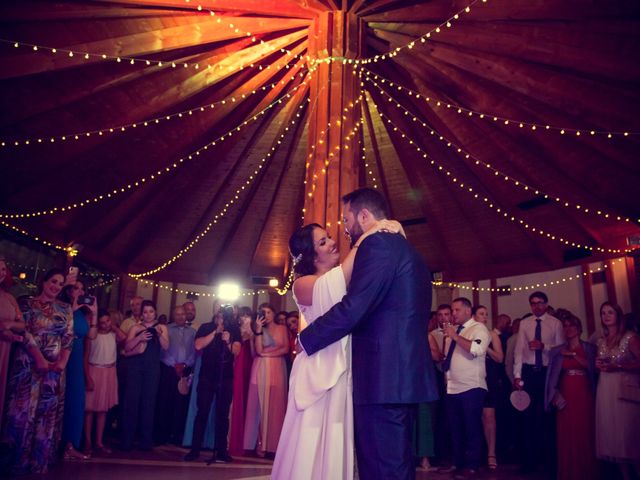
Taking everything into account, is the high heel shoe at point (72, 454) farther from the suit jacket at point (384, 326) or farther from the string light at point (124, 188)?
the string light at point (124, 188)

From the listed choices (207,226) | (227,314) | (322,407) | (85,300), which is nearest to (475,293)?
(207,226)

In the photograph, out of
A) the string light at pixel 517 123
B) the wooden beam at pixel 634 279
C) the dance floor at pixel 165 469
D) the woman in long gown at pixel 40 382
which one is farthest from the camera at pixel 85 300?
the wooden beam at pixel 634 279

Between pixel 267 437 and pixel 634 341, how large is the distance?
348 centimetres

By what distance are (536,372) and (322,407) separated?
362 centimetres

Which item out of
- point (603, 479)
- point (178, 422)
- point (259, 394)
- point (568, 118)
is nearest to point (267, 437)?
point (259, 394)

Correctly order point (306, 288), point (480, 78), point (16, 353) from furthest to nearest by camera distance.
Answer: point (480, 78) → point (16, 353) → point (306, 288)

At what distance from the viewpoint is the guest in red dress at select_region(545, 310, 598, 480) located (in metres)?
4.39

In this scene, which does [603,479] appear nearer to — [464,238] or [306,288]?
[306,288]

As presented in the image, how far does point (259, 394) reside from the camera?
17.4 feet

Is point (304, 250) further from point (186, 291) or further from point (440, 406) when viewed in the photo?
point (186, 291)

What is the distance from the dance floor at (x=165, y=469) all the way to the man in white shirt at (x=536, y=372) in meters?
0.30

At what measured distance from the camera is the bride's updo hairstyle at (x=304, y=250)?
244 centimetres

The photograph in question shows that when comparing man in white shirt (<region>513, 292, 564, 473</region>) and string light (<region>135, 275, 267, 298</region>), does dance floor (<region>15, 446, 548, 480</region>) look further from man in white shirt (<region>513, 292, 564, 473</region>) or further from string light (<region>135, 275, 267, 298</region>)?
string light (<region>135, 275, 267, 298</region>)

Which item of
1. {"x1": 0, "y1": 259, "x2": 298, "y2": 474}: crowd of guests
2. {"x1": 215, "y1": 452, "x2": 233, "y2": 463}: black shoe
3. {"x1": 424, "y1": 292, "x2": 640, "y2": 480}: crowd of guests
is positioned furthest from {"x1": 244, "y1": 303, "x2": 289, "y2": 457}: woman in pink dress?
{"x1": 424, "y1": 292, "x2": 640, "y2": 480}: crowd of guests
